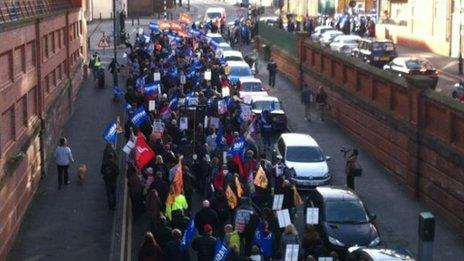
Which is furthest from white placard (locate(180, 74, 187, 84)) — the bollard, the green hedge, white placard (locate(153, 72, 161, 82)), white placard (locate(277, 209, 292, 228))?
the bollard

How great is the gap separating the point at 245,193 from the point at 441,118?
6.26 metres

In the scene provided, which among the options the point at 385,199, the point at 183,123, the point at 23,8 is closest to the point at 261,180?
the point at 385,199

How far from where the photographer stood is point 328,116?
40062 mm

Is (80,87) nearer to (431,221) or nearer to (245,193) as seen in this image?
(245,193)

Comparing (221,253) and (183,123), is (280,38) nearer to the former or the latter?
(183,123)

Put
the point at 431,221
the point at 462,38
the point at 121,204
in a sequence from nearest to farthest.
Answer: the point at 431,221
the point at 121,204
the point at 462,38

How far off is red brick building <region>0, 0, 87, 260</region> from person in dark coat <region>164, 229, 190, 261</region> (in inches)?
159

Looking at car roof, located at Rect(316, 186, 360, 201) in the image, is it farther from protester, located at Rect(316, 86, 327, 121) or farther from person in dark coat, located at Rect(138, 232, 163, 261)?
protester, located at Rect(316, 86, 327, 121)

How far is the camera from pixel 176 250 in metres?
17.9

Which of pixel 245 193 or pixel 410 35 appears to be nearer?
pixel 245 193

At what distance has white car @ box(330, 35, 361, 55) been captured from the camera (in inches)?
2199

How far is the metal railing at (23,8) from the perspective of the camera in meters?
24.4

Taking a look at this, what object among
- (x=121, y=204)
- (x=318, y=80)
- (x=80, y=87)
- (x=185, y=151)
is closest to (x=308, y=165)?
(x=185, y=151)

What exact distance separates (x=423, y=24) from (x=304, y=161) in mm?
33615
